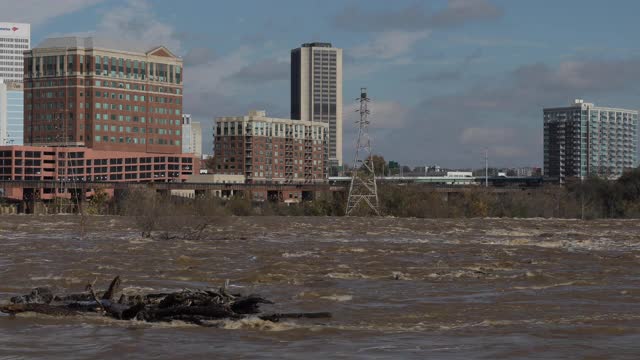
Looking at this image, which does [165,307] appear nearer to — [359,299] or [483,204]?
[359,299]

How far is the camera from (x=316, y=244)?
61156 millimetres

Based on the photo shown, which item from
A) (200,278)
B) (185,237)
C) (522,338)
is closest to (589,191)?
(185,237)

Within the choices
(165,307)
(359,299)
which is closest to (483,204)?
(359,299)

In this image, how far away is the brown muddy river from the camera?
2027cm

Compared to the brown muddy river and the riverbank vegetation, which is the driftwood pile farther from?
the riverbank vegetation

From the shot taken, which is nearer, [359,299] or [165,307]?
[165,307]

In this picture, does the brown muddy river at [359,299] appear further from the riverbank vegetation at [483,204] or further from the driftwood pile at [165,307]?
the riverbank vegetation at [483,204]

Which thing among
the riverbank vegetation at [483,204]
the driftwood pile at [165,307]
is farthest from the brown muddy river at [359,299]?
the riverbank vegetation at [483,204]

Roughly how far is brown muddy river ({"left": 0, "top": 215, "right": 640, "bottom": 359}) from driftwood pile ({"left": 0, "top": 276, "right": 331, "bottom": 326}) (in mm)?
337

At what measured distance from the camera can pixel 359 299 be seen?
29297 mm

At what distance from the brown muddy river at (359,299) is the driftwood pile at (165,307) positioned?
1.11 ft

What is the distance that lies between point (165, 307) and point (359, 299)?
290 inches

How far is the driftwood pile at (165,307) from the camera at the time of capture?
23266 mm

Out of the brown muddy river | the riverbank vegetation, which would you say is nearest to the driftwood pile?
the brown muddy river
